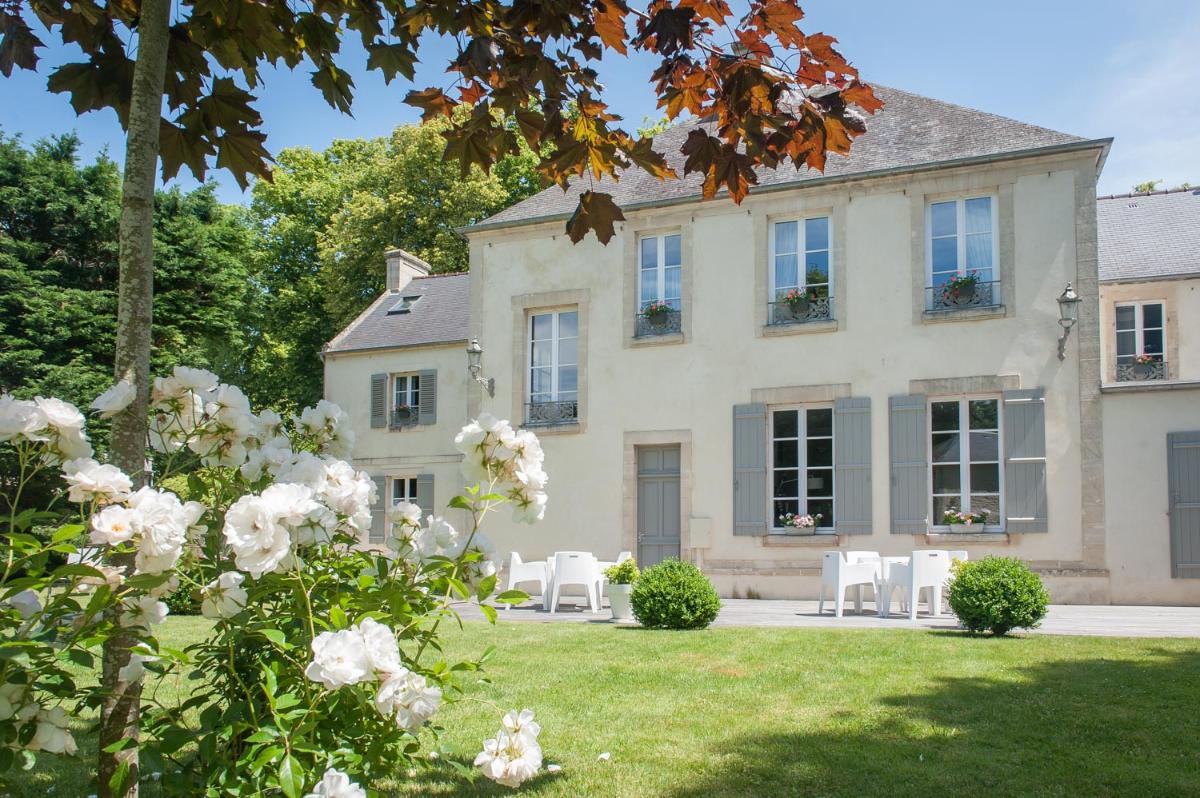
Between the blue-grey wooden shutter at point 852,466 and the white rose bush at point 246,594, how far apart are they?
1199 centimetres

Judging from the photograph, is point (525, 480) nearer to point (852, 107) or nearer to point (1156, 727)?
point (852, 107)

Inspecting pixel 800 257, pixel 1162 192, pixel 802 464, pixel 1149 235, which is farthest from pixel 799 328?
pixel 1162 192

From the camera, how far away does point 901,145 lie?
14.8 meters

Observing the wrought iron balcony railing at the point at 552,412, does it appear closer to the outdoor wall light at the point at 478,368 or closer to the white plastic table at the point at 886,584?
the outdoor wall light at the point at 478,368

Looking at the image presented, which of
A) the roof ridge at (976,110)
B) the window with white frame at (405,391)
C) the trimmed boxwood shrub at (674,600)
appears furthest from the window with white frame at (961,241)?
the window with white frame at (405,391)

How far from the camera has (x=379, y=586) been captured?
264 cm

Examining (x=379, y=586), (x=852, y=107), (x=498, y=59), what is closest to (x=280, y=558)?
(x=379, y=586)

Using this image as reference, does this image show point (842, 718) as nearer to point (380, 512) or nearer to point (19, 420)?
point (19, 420)

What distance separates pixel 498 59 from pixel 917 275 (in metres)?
11.8

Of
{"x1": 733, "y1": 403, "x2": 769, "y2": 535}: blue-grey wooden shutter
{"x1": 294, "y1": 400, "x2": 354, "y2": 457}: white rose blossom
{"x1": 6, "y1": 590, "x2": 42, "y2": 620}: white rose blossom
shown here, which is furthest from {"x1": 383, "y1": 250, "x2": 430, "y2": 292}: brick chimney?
{"x1": 6, "y1": 590, "x2": 42, "y2": 620}: white rose blossom

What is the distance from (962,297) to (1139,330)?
2.92 m

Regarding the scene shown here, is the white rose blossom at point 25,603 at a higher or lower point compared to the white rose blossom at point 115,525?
lower

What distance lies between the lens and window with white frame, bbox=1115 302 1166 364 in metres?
14.7

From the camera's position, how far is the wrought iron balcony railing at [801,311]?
585 inches
